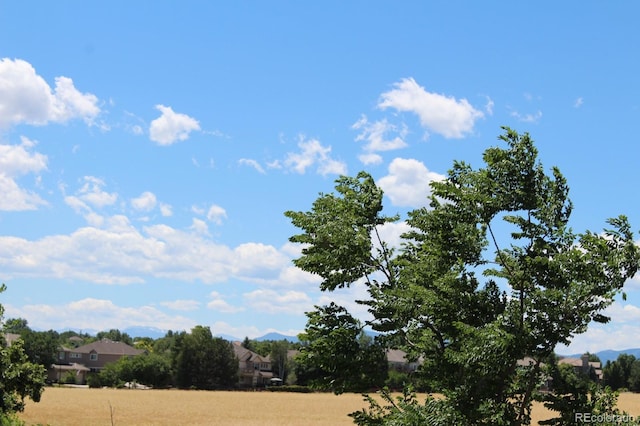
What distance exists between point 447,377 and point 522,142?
507 centimetres

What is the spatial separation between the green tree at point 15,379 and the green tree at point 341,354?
47.9 ft

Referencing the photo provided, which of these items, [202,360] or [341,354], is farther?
[202,360]

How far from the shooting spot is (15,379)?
90.1ft

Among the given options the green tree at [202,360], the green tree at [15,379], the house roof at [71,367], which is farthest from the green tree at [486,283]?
the house roof at [71,367]

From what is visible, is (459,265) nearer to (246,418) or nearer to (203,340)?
(246,418)

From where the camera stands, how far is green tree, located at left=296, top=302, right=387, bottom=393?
14992 millimetres

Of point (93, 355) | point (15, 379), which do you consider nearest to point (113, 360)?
point (93, 355)

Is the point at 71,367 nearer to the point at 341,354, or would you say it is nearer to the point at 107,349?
the point at 107,349

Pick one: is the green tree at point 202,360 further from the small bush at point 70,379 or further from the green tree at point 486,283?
the green tree at point 486,283

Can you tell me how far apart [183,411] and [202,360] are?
42.9 meters

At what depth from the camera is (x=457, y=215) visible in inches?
568

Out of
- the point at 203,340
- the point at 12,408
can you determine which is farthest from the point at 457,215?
the point at 203,340

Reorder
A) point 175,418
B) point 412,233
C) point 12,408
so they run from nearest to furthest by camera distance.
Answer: point 412,233, point 12,408, point 175,418

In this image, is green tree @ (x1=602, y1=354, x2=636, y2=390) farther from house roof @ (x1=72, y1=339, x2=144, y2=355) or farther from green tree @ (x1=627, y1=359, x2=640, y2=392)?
house roof @ (x1=72, y1=339, x2=144, y2=355)
